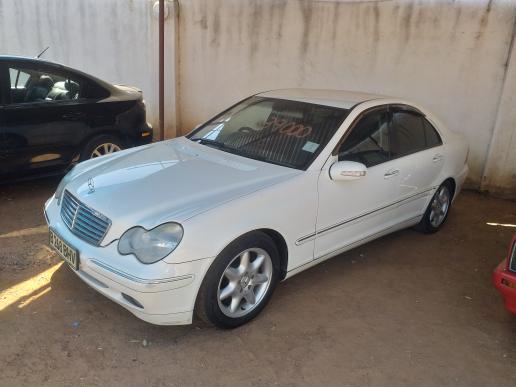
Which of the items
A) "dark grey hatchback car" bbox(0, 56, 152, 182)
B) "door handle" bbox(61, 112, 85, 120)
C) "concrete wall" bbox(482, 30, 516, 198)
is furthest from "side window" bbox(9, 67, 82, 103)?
"concrete wall" bbox(482, 30, 516, 198)

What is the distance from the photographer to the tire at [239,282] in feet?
9.89

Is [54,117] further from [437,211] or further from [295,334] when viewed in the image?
[437,211]

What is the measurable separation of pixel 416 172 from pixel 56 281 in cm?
307

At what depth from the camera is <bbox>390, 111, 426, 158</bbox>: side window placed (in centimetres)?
428

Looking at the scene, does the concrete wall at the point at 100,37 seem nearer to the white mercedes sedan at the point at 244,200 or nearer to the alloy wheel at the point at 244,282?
the white mercedes sedan at the point at 244,200

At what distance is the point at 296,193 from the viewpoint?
11.2 feet

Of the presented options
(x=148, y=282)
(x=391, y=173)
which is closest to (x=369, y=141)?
(x=391, y=173)

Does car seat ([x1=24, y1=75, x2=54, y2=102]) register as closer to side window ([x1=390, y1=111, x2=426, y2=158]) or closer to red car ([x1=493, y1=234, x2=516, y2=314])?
side window ([x1=390, y1=111, x2=426, y2=158])

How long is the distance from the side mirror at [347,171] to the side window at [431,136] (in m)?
1.38

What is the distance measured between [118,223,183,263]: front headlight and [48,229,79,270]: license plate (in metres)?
0.37

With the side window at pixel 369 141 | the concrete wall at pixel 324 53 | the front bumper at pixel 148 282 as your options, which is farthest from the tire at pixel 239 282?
the concrete wall at pixel 324 53

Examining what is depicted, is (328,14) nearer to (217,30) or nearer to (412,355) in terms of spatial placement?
(217,30)

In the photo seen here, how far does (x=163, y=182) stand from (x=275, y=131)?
1.08m

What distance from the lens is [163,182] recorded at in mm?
3342
